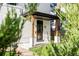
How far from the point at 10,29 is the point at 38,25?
291mm

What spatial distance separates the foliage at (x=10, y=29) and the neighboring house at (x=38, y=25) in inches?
1.9

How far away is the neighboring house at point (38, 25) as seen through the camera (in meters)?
1.83

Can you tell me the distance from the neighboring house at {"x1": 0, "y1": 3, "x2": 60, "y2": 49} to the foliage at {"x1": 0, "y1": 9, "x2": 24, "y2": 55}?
47 millimetres

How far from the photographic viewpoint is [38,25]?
72.5 inches

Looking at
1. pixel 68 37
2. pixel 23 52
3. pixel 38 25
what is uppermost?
pixel 38 25

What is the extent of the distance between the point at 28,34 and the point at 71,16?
1.58ft

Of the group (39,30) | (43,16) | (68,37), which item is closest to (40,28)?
(39,30)

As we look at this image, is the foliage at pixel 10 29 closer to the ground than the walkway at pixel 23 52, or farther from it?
farther from it

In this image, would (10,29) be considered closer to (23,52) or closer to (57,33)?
(23,52)

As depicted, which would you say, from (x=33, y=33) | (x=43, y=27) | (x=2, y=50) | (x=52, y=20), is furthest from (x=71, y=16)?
(x=2, y=50)

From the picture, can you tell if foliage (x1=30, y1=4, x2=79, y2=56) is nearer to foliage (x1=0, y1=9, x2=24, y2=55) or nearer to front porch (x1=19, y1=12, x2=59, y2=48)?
front porch (x1=19, y1=12, x2=59, y2=48)

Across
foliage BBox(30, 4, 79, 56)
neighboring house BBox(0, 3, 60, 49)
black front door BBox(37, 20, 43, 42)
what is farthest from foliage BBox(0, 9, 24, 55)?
foliage BBox(30, 4, 79, 56)

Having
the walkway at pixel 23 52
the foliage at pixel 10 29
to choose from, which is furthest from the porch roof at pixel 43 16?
the walkway at pixel 23 52

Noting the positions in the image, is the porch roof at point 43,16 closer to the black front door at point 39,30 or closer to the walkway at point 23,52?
the black front door at point 39,30
